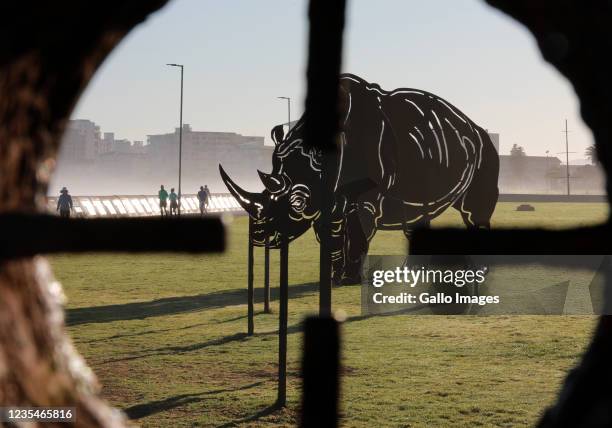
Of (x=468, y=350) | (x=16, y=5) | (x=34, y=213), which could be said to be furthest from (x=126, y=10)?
(x=468, y=350)

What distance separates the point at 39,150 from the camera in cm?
112

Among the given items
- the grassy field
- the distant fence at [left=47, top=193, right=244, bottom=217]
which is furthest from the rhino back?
the distant fence at [left=47, top=193, right=244, bottom=217]

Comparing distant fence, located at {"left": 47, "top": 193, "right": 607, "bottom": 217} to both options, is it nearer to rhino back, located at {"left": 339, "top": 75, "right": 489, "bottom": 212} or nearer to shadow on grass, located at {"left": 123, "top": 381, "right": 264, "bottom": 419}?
rhino back, located at {"left": 339, "top": 75, "right": 489, "bottom": 212}

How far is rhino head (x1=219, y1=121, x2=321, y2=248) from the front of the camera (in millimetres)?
12047

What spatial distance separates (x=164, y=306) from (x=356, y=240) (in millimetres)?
3875

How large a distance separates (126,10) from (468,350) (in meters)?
9.75

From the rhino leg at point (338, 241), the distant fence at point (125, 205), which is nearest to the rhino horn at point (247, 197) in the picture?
the rhino leg at point (338, 241)

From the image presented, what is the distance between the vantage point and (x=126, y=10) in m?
1.18

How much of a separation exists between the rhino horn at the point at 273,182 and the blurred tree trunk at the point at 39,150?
1168cm

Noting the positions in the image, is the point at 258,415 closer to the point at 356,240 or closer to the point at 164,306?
the point at 164,306

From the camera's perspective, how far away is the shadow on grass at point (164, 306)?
41.9 feet

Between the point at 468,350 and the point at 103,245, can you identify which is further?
the point at 468,350

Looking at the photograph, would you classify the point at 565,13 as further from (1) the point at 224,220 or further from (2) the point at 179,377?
(2) the point at 179,377

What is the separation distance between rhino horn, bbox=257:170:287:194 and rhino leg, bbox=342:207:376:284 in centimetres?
213
